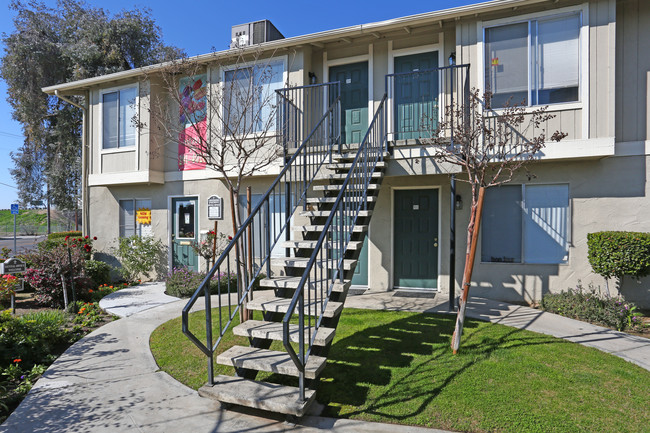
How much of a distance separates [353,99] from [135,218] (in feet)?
22.3

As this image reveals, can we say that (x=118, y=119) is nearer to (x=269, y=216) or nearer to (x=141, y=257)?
(x=141, y=257)

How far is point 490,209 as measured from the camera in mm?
7293

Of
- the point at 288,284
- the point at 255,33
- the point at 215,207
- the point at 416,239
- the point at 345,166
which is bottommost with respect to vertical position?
the point at 288,284

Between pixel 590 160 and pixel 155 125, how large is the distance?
371 inches

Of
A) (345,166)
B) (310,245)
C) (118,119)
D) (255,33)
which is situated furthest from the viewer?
(118,119)

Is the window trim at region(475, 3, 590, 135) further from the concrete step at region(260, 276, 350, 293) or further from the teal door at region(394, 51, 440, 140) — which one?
the concrete step at region(260, 276, 350, 293)

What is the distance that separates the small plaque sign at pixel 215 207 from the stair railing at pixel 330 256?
445cm

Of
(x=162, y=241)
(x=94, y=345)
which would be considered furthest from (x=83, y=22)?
(x=94, y=345)

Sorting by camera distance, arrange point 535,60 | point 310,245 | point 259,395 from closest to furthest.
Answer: point 259,395
point 310,245
point 535,60

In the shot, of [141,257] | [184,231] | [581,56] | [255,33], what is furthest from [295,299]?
[255,33]

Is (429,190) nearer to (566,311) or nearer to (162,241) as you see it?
(566,311)

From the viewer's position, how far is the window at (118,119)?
10.1m

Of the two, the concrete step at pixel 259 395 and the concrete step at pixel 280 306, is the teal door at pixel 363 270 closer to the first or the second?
the concrete step at pixel 280 306

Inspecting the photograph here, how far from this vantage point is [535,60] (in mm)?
6695
